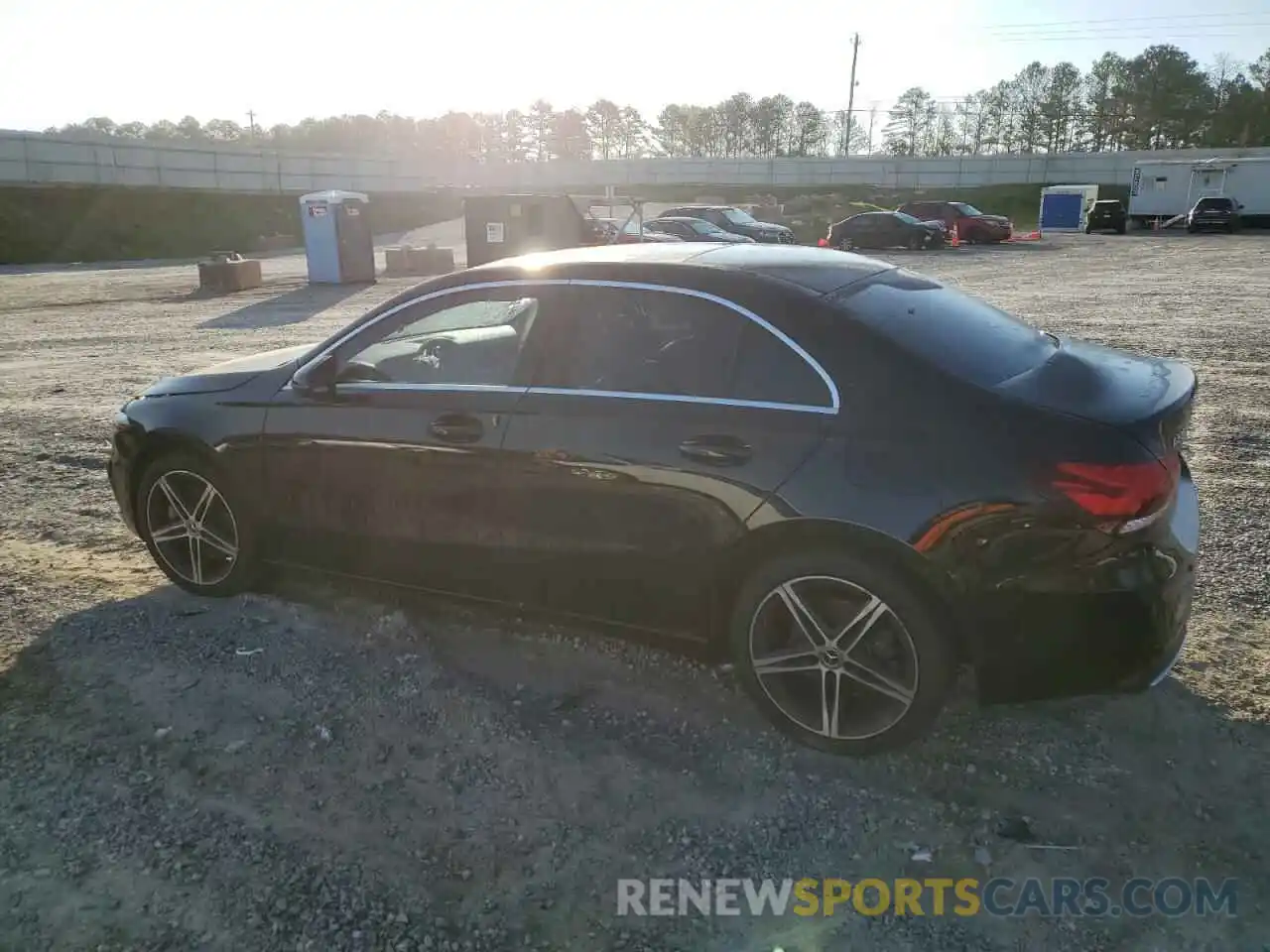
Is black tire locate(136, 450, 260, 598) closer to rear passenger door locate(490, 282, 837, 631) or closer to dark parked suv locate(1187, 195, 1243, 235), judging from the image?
rear passenger door locate(490, 282, 837, 631)

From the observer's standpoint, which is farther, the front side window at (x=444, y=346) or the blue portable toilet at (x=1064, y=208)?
the blue portable toilet at (x=1064, y=208)

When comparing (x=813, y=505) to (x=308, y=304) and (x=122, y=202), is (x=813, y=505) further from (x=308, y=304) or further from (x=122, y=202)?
(x=122, y=202)

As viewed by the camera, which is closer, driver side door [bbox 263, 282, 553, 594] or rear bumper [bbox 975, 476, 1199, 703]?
rear bumper [bbox 975, 476, 1199, 703]

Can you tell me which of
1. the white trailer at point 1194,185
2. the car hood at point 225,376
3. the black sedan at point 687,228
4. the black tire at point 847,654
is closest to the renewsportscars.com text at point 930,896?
the black tire at point 847,654

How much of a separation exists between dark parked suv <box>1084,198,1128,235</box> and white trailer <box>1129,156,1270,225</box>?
12.4 ft

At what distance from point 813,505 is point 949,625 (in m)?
0.57

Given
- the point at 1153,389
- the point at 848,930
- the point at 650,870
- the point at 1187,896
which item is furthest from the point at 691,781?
the point at 1153,389

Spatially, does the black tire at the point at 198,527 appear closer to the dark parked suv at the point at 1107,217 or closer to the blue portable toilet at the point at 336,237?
the blue portable toilet at the point at 336,237

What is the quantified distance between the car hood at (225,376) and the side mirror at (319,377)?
0.22 meters

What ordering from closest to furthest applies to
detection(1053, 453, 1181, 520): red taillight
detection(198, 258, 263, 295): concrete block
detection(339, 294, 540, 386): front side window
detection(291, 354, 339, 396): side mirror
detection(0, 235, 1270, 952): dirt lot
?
detection(0, 235, 1270, 952): dirt lot, detection(1053, 453, 1181, 520): red taillight, detection(339, 294, 540, 386): front side window, detection(291, 354, 339, 396): side mirror, detection(198, 258, 263, 295): concrete block

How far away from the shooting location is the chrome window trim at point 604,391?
10.4 ft

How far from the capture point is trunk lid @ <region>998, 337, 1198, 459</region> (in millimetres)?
2928

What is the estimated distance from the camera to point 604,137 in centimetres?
12356

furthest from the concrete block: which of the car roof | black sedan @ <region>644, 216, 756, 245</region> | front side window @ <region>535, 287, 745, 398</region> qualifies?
front side window @ <region>535, 287, 745, 398</region>
